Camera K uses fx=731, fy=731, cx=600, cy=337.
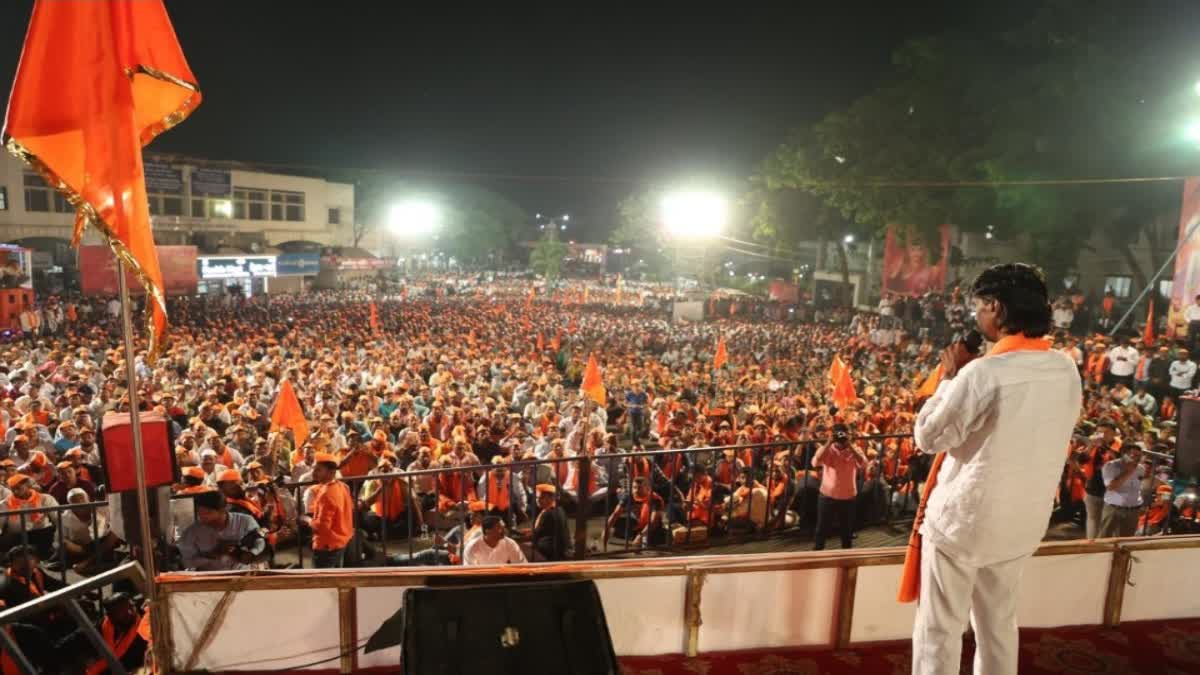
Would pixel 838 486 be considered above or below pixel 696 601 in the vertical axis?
below

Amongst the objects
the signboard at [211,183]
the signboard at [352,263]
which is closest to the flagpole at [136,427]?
the signboard at [211,183]

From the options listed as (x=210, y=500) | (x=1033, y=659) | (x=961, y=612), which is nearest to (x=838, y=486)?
(x=1033, y=659)

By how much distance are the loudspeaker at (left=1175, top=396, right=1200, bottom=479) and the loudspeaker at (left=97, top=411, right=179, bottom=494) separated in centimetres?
592

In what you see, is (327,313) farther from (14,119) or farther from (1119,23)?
(1119,23)

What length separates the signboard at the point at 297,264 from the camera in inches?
1470

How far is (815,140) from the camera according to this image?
3406 centimetres

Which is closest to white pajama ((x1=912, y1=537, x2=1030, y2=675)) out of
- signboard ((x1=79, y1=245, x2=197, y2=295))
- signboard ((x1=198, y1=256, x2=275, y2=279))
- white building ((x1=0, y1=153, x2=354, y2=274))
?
signboard ((x1=79, y1=245, x2=197, y2=295))

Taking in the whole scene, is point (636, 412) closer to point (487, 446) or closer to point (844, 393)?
point (844, 393)

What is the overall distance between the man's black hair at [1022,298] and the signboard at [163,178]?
38823 millimetres

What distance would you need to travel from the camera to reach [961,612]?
2.75m

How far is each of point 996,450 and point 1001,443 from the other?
1.2 inches

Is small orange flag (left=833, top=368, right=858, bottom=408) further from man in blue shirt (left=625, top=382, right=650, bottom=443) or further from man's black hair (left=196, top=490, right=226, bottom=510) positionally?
man's black hair (left=196, top=490, right=226, bottom=510)

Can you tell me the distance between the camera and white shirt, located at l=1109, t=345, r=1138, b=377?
14391 millimetres

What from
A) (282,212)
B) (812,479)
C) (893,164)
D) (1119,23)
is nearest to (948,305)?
(893,164)
